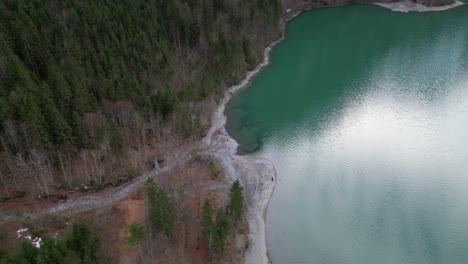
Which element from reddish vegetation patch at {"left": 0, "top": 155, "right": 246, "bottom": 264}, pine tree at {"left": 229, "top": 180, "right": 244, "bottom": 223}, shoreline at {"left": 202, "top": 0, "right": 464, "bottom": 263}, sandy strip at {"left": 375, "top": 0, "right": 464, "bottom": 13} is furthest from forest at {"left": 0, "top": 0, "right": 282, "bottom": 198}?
sandy strip at {"left": 375, "top": 0, "right": 464, "bottom": 13}

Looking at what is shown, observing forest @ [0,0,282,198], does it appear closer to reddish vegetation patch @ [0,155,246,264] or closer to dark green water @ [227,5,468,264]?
reddish vegetation patch @ [0,155,246,264]

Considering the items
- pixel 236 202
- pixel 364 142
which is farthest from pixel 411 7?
pixel 236 202

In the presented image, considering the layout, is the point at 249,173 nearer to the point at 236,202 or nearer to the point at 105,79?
the point at 236,202

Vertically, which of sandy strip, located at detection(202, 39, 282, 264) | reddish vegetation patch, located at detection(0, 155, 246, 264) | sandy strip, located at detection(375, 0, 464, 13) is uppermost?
sandy strip, located at detection(375, 0, 464, 13)

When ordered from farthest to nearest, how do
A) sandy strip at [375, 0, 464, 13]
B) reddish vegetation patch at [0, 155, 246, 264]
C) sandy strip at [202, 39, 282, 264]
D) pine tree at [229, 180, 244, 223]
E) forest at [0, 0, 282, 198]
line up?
sandy strip at [375, 0, 464, 13], forest at [0, 0, 282, 198], sandy strip at [202, 39, 282, 264], pine tree at [229, 180, 244, 223], reddish vegetation patch at [0, 155, 246, 264]

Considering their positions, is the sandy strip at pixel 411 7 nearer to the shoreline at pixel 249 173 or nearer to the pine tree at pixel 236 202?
the shoreline at pixel 249 173

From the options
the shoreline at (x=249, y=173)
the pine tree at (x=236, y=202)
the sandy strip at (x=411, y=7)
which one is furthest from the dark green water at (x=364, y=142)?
the sandy strip at (x=411, y=7)
